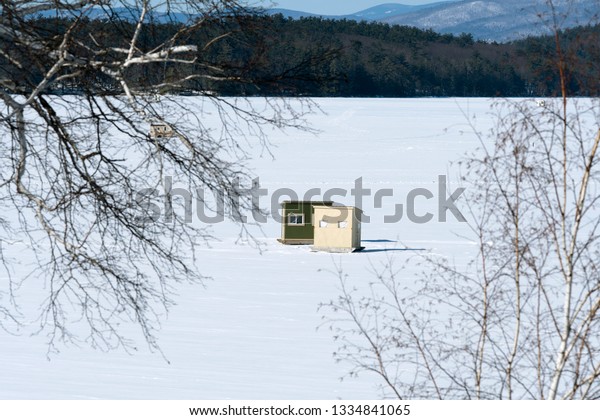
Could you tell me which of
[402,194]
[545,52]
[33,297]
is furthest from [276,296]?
[402,194]

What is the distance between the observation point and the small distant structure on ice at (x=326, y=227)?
579 inches

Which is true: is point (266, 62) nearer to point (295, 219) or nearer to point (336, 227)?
point (336, 227)

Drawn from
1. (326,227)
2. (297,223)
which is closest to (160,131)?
(326,227)

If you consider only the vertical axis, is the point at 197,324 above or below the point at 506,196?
below

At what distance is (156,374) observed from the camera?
292 inches

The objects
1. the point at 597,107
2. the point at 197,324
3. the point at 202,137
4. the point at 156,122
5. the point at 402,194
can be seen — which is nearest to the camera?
the point at 597,107

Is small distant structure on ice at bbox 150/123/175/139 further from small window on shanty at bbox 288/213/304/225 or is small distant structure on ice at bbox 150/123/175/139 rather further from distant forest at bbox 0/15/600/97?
small window on shanty at bbox 288/213/304/225

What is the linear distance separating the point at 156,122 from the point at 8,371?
13.6 feet

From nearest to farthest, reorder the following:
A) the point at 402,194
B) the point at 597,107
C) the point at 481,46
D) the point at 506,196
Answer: the point at 597,107 < the point at 506,196 < the point at 402,194 < the point at 481,46

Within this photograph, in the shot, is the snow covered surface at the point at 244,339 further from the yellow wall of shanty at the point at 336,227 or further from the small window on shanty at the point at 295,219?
the small window on shanty at the point at 295,219

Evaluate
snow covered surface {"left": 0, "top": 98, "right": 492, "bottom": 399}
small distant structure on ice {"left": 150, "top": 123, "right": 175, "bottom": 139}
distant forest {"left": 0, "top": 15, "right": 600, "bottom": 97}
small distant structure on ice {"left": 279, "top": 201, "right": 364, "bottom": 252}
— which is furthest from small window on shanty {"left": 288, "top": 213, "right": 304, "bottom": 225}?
small distant structure on ice {"left": 150, "top": 123, "right": 175, "bottom": 139}

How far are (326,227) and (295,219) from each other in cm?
89

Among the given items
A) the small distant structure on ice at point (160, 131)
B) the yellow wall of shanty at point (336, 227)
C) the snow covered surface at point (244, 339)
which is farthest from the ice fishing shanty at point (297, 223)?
the small distant structure on ice at point (160, 131)

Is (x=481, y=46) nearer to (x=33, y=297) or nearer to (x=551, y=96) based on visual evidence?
(x=33, y=297)
